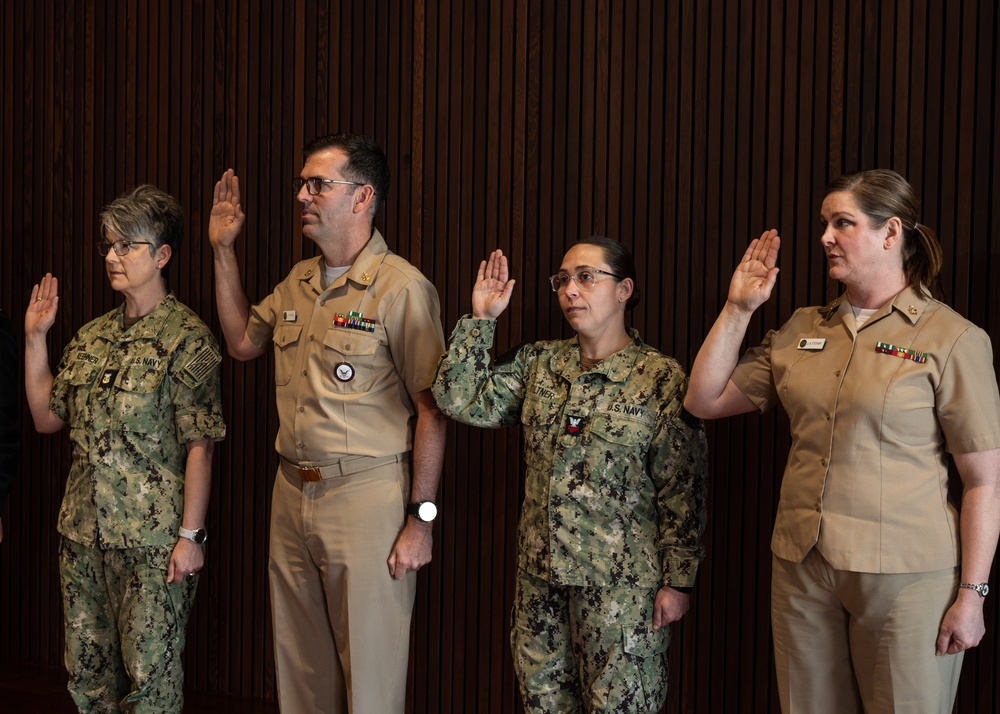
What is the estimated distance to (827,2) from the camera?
11.9 ft

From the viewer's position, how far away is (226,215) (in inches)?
152

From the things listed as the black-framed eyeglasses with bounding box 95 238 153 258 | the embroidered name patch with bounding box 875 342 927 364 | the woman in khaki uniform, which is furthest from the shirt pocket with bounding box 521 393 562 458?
the black-framed eyeglasses with bounding box 95 238 153 258

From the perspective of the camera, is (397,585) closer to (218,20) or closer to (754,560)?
(754,560)

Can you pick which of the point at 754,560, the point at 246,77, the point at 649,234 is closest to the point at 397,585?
the point at 754,560

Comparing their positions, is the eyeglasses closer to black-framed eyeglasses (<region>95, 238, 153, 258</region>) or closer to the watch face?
the watch face

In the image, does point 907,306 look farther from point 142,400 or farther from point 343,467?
point 142,400

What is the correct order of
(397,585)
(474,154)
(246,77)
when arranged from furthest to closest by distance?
(246,77), (474,154), (397,585)

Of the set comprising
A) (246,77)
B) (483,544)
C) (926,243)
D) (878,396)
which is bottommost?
(483,544)

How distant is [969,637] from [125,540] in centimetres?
259

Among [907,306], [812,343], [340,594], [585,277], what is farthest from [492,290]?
[907,306]

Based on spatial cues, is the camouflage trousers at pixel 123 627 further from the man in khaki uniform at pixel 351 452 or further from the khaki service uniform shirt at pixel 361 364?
the khaki service uniform shirt at pixel 361 364

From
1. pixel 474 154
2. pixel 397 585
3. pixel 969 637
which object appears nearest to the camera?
pixel 969 637

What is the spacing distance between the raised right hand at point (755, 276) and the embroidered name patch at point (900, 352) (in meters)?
0.32

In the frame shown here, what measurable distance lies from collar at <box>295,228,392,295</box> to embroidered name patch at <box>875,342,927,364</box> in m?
1.56
